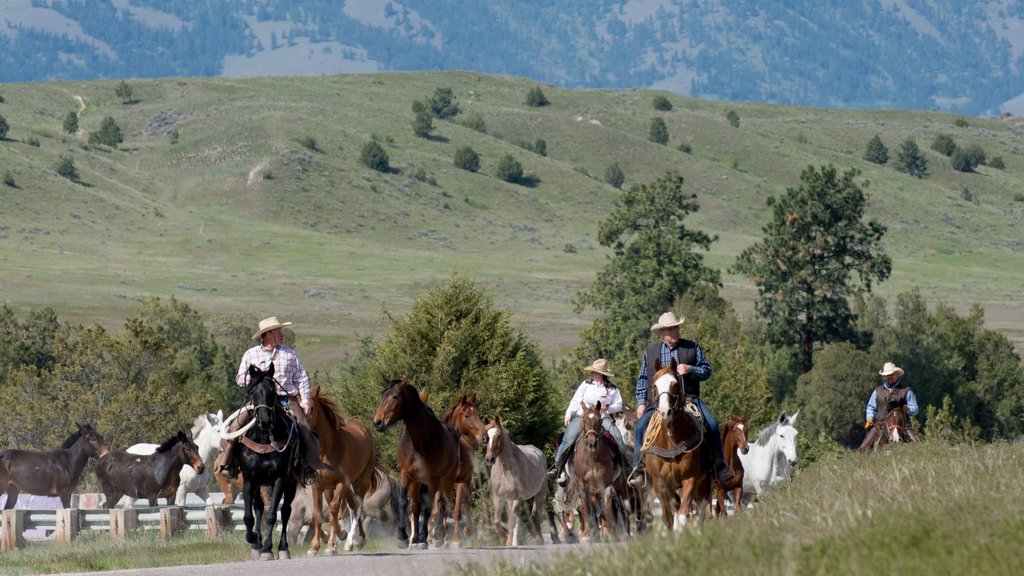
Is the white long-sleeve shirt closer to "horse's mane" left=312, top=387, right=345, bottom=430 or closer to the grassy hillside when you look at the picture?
"horse's mane" left=312, top=387, right=345, bottom=430

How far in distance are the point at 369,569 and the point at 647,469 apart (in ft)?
14.6

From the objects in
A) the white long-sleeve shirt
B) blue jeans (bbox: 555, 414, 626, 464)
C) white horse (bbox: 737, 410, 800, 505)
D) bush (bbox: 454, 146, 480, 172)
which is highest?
bush (bbox: 454, 146, 480, 172)

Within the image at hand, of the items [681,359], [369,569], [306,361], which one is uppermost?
[681,359]

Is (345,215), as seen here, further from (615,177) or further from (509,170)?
(615,177)

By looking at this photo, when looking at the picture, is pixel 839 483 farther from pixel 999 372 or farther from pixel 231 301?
pixel 231 301

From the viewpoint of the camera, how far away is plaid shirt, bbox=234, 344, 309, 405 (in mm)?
18672

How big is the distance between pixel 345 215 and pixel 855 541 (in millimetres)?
139950

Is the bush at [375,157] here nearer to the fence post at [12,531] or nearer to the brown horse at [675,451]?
the fence post at [12,531]

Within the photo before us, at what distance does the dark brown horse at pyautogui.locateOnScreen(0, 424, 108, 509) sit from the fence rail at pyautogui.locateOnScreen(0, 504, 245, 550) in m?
3.11

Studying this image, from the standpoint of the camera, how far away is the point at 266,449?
1783cm

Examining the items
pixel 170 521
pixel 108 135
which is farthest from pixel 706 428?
pixel 108 135

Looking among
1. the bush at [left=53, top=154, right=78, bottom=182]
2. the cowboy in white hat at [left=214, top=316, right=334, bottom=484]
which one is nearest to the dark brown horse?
the cowboy in white hat at [left=214, top=316, right=334, bottom=484]

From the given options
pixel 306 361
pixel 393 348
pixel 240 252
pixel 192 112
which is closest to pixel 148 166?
pixel 192 112

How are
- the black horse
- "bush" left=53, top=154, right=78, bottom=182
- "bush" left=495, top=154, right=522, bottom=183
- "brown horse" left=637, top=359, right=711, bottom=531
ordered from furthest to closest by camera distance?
"bush" left=495, top=154, right=522, bottom=183 < "bush" left=53, top=154, right=78, bottom=182 < "brown horse" left=637, top=359, right=711, bottom=531 < the black horse
